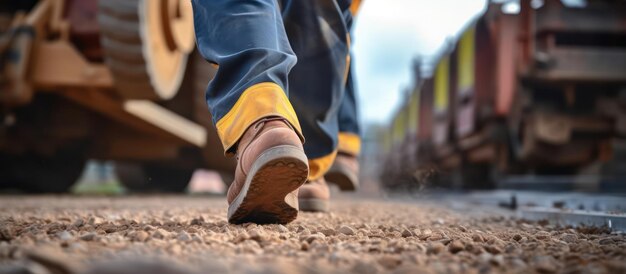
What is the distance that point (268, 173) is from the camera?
4.89 ft

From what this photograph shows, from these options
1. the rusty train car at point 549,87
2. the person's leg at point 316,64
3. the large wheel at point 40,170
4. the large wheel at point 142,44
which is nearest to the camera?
the person's leg at point 316,64

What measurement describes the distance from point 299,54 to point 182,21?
7.10ft

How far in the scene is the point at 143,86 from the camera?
3.61 metres

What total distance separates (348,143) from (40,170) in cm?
329

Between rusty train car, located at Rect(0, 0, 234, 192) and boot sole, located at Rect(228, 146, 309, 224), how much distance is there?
6.49 feet

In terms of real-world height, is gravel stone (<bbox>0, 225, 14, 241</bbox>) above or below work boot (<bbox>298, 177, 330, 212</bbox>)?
above

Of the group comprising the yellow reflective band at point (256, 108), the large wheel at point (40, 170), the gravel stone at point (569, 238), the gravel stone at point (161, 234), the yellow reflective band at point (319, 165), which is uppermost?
the yellow reflective band at point (256, 108)

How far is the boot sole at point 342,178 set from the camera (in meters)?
2.85

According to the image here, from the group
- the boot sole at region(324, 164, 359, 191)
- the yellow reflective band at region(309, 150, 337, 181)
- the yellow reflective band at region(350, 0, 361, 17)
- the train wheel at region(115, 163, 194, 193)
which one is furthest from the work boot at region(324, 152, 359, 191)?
the train wheel at region(115, 163, 194, 193)

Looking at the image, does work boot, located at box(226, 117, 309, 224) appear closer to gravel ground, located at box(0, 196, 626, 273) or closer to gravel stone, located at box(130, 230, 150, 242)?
gravel ground, located at box(0, 196, 626, 273)

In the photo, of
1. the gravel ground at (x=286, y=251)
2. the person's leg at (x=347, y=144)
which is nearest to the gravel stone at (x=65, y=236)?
the gravel ground at (x=286, y=251)

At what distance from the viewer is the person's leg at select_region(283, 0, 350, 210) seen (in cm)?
210

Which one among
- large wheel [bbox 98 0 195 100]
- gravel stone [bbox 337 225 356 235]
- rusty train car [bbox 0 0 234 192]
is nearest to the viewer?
gravel stone [bbox 337 225 356 235]

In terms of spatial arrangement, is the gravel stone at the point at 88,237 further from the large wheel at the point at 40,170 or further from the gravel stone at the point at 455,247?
the large wheel at the point at 40,170
